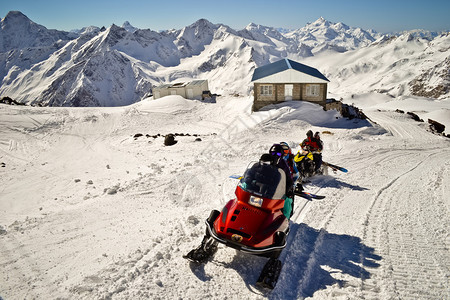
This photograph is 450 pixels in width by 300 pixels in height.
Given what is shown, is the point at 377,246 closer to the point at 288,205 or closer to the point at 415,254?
the point at 415,254

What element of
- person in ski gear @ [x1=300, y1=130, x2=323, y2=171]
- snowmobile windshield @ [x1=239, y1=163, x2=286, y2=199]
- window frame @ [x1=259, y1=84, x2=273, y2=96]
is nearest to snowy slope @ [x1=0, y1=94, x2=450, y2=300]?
person in ski gear @ [x1=300, y1=130, x2=323, y2=171]

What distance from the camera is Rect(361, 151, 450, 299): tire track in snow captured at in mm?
4523

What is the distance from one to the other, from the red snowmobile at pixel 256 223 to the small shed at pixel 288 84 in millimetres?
22976

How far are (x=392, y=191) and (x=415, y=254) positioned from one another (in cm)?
384

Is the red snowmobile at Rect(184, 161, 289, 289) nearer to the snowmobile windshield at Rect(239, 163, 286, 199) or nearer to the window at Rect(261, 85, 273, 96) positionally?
the snowmobile windshield at Rect(239, 163, 286, 199)

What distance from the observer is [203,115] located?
30.6 meters

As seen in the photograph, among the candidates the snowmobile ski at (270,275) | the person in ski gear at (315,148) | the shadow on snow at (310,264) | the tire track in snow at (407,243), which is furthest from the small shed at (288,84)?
the snowmobile ski at (270,275)

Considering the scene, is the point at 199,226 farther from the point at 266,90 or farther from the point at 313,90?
the point at 313,90

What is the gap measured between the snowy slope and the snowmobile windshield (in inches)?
50.6

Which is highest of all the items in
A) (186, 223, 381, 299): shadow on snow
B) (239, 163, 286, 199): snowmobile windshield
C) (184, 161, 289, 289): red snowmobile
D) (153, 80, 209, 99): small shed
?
(153, 80, 209, 99): small shed

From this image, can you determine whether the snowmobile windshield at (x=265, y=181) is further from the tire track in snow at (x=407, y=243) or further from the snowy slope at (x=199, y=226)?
the tire track in snow at (x=407, y=243)

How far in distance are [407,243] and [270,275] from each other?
3406mm

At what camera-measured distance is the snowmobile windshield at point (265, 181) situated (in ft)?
17.7

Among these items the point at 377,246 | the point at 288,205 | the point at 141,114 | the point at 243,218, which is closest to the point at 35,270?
the point at 243,218
